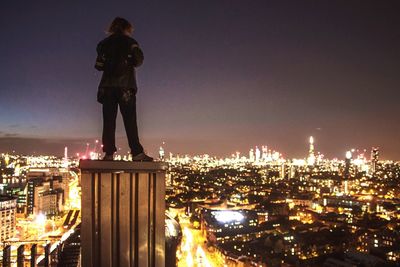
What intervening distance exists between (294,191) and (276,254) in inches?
883

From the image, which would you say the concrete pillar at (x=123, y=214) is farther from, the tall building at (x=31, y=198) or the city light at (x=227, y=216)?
the tall building at (x=31, y=198)

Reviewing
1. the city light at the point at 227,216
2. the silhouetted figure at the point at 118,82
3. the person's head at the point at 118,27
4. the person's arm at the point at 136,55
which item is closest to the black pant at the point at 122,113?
the silhouetted figure at the point at 118,82

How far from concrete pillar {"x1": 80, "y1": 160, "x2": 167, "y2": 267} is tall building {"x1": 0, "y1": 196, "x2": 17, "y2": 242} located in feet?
60.0

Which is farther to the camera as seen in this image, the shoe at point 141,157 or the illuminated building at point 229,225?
the illuminated building at point 229,225

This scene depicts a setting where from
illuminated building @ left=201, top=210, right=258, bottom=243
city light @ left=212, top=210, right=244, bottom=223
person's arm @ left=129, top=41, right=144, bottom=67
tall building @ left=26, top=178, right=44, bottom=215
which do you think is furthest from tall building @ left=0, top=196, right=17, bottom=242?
person's arm @ left=129, top=41, right=144, bottom=67

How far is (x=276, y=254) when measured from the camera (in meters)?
14.7

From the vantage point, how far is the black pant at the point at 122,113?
155cm

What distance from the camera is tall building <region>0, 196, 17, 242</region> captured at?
1781 centimetres

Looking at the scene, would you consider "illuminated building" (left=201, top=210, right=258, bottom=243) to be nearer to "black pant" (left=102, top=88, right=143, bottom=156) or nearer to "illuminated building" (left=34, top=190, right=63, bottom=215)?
"illuminated building" (left=34, top=190, right=63, bottom=215)

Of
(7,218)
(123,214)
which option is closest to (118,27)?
(123,214)

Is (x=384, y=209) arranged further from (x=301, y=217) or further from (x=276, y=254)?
(x=276, y=254)

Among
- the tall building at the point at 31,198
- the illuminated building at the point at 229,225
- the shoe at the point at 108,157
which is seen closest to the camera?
the shoe at the point at 108,157

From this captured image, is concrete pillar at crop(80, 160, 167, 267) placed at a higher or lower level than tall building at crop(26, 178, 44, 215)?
higher

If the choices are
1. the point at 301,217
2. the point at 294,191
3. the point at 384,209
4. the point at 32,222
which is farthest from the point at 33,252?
the point at 294,191
